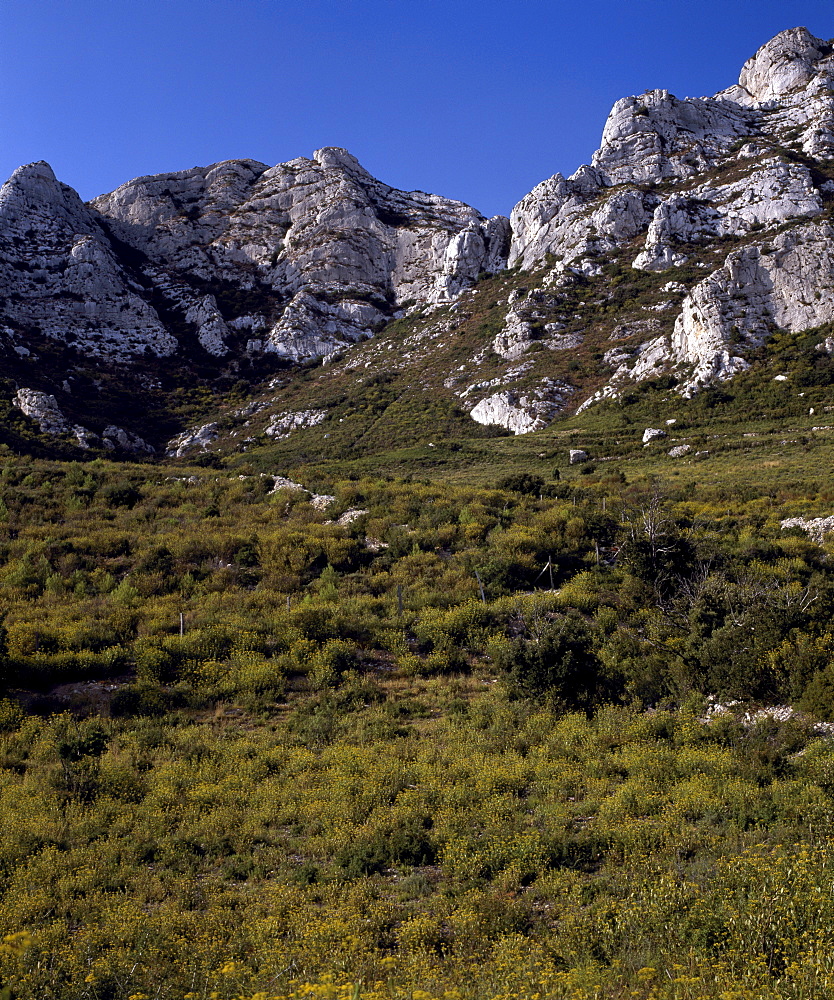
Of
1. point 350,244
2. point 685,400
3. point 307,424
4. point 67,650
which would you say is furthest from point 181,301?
point 67,650

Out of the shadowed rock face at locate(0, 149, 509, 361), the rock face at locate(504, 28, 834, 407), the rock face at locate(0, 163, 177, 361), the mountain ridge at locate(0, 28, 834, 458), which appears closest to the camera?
the rock face at locate(504, 28, 834, 407)

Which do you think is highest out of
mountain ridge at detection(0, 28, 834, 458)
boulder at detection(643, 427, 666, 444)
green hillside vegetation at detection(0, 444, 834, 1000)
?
mountain ridge at detection(0, 28, 834, 458)

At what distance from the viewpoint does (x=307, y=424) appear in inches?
2734

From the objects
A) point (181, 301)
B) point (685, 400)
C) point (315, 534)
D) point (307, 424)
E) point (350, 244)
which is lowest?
point (315, 534)

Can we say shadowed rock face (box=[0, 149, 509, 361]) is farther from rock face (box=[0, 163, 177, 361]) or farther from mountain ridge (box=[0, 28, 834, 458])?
mountain ridge (box=[0, 28, 834, 458])

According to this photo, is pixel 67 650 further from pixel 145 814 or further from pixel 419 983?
pixel 419 983

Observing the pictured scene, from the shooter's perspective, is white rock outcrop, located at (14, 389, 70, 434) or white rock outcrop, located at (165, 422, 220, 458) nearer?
white rock outcrop, located at (14, 389, 70, 434)

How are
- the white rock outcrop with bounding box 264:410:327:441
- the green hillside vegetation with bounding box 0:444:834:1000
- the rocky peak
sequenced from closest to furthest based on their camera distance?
1. the green hillside vegetation with bounding box 0:444:834:1000
2. the white rock outcrop with bounding box 264:410:327:441
3. the rocky peak

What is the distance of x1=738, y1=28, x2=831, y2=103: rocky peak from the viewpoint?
98.4 m

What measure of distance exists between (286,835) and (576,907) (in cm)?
393

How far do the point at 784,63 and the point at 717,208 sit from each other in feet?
170

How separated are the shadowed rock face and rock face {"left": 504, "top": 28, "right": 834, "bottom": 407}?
17379mm

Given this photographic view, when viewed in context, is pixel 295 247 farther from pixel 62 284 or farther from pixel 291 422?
pixel 291 422

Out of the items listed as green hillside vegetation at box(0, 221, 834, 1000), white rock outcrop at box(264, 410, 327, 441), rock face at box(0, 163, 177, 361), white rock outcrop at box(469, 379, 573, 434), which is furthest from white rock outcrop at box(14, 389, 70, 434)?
white rock outcrop at box(469, 379, 573, 434)
